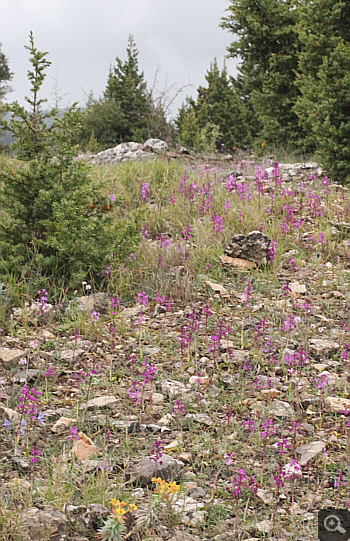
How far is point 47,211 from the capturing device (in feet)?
15.9

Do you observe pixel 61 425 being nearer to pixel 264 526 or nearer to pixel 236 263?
pixel 264 526

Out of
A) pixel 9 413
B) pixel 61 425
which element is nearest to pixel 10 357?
pixel 9 413

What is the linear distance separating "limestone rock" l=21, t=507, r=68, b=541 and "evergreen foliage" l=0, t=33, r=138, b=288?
8.40 feet

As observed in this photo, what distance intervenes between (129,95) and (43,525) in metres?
27.5

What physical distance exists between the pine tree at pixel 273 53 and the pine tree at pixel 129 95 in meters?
10.3

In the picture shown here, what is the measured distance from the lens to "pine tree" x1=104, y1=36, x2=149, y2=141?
82.5 ft

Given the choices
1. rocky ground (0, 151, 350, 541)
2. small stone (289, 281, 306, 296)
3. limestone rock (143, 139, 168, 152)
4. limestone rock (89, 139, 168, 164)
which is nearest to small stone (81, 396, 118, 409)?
rocky ground (0, 151, 350, 541)

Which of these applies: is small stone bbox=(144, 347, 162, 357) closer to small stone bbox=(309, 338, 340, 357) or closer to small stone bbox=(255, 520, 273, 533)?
small stone bbox=(309, 338, 340, 357)

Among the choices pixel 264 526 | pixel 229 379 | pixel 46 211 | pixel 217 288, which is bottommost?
pixel 264 526

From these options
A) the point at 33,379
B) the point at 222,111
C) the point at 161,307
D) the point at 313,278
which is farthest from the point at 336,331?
the point at 222,111

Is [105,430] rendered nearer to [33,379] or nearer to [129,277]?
[33,379]

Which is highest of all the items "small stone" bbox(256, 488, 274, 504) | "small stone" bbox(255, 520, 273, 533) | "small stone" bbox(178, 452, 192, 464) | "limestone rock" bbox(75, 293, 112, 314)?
"limestone rock" bbox(75, 293, 112, 314)

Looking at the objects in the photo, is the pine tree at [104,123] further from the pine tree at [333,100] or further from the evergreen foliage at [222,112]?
the pine tree at [333,100]

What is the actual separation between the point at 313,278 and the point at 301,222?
101 cm
